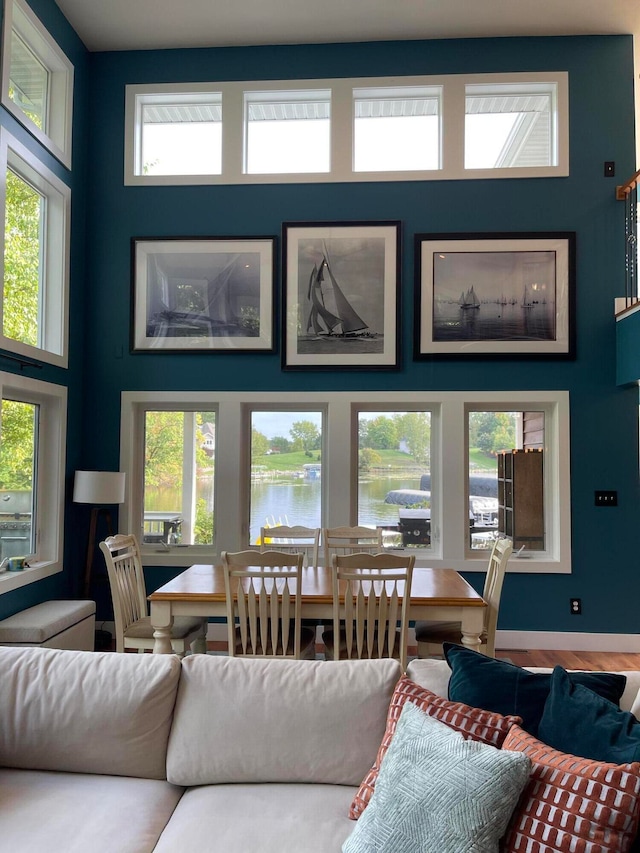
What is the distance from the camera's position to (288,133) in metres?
5.26

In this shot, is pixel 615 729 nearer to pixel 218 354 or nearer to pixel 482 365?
pixel 482 365

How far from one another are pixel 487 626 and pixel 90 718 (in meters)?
2.20

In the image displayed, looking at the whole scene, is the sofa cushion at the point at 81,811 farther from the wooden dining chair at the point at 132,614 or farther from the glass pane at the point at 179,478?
the glass pane at the point at 179,478

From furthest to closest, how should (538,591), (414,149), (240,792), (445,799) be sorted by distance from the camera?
1. (414,149)
2. (538,591)
3. (240,792)
4. (445,799)

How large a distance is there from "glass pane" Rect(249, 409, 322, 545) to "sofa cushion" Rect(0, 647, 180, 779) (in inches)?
127

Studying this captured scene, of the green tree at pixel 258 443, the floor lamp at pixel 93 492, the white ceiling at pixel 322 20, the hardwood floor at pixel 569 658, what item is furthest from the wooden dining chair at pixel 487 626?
the white ceiling at pixel 322 20

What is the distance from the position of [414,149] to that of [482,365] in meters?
1.89

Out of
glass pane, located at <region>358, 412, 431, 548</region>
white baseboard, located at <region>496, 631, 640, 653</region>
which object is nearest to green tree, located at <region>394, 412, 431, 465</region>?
glass pane, located at <region>358, 412, 431, 548</region>

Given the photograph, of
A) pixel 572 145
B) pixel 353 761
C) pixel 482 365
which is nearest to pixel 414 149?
pixel 572 145

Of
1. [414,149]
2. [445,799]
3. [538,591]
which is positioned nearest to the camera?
[445,799]

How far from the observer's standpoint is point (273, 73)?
516cm

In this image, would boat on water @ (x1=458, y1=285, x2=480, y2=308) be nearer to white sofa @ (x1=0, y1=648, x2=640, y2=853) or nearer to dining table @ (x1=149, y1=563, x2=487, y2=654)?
dining table @ (x1=149, y1=563, x2=487, y2=654)

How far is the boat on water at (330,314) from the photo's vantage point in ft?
16.6

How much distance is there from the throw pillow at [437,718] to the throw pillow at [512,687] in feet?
0.16
